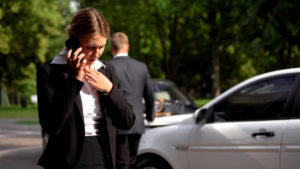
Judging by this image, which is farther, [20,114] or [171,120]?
[20,114]

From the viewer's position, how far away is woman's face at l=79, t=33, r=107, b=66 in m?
2.62

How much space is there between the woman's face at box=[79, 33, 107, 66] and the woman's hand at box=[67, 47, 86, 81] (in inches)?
2.9

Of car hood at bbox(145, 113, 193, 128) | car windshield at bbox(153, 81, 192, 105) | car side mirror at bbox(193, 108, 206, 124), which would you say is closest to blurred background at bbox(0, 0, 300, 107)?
car windshield at bbox(153, 81, 192, 105)

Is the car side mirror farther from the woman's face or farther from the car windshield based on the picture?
the car windshield

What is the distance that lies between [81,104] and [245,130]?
237 centimetres

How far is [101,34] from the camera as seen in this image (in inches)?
104

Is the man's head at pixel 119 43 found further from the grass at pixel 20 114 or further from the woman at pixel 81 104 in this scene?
the grass at pixel 20 114

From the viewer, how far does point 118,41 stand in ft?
18.1

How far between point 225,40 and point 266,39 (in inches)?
801

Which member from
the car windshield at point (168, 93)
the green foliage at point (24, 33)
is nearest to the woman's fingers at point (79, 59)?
the car windshield at point (168, 93)

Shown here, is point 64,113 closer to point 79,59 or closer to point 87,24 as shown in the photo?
point 79,59

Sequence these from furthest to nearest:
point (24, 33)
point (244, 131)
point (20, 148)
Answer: point (24, 33) → point (20, 148) → point (244, 131)

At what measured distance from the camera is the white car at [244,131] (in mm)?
4434

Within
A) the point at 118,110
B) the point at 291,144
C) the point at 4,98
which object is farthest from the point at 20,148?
the point at 4,98
